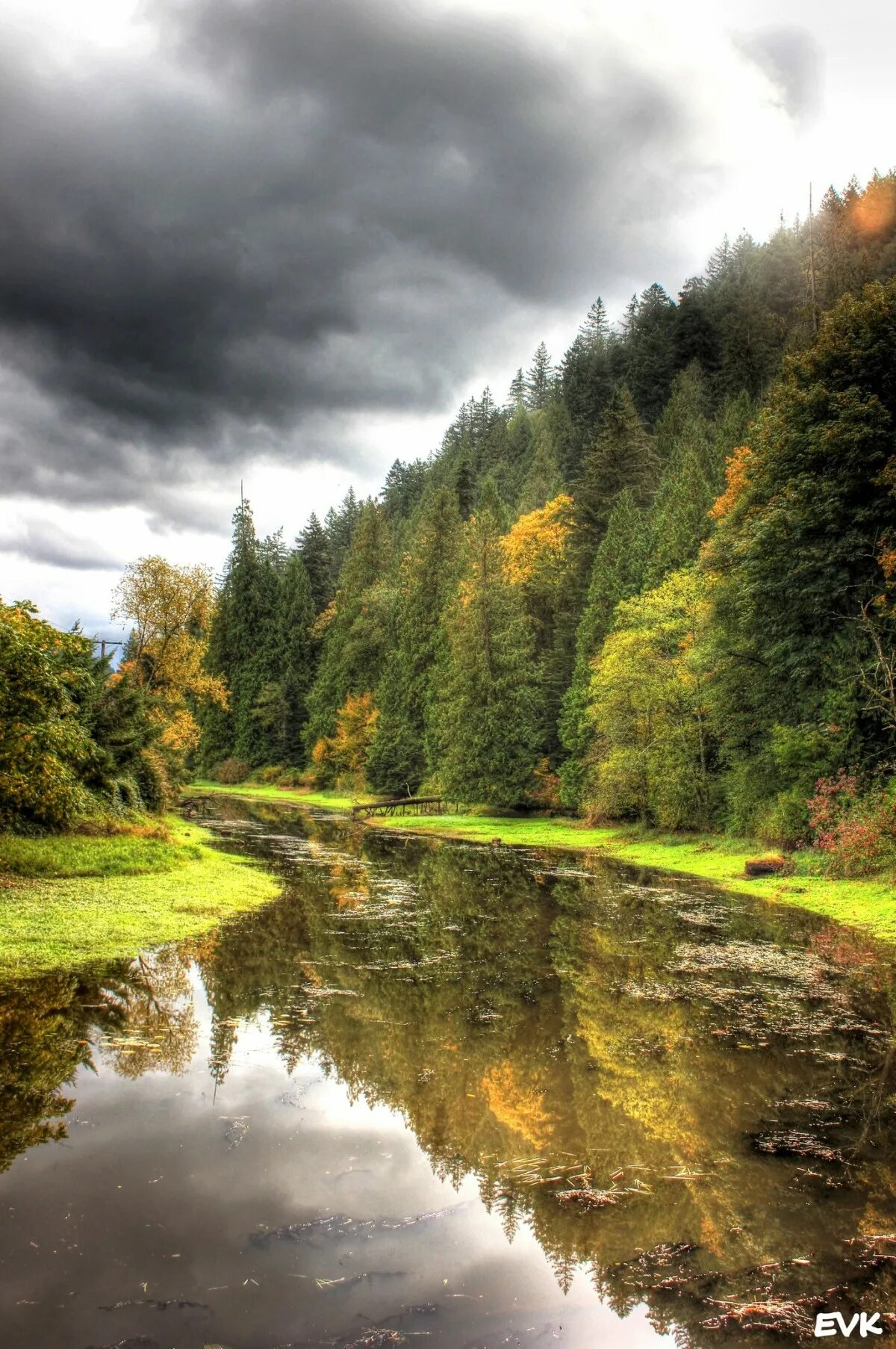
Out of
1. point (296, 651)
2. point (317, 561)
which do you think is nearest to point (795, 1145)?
point (296, 651)

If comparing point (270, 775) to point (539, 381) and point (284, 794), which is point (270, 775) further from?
point (539, 381)

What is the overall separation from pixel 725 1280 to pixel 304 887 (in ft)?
59.8

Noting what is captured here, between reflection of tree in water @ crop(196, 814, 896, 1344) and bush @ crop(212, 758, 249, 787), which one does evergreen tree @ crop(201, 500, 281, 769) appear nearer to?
bush @ crop(212, 758, 249, 787)

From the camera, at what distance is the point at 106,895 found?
57.1 ft

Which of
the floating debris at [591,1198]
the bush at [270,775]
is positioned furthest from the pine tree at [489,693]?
the floating debris at [591,1198]

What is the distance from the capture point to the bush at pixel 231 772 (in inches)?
3489

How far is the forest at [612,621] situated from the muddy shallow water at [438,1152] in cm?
906

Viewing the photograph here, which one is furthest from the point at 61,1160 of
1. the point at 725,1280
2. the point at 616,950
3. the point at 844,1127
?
the point at 616,950

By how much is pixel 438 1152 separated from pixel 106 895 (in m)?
12.1

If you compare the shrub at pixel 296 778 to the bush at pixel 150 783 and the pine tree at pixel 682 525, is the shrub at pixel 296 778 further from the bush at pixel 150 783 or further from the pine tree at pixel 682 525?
the bush at pixel 150 783

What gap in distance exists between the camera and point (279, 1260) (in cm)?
574

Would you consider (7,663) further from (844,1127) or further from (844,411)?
(844,411)

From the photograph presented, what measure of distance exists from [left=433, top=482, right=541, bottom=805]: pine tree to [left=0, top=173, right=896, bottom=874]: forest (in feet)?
0.54

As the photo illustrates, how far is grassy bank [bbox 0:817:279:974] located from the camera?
1325 cm
